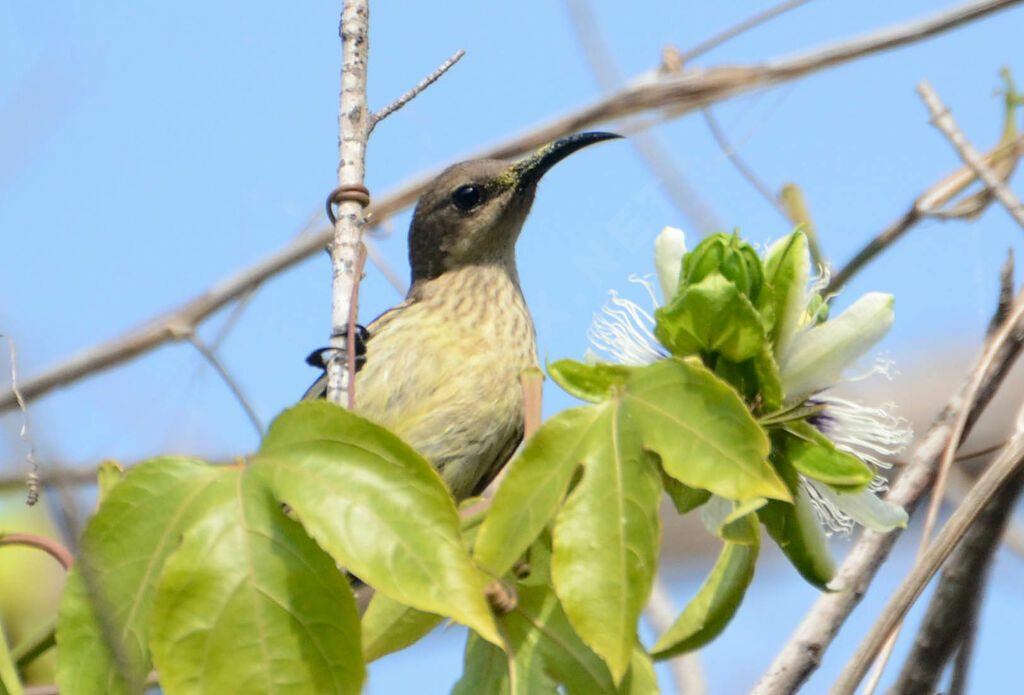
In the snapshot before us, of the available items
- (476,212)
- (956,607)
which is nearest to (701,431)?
(956,607)

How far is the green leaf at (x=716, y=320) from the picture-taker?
1.59m

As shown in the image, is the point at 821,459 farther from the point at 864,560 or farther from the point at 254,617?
the point at 254,617

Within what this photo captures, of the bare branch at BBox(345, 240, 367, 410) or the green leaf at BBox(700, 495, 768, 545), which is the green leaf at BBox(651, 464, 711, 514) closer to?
the green leaf at BBox(700, 495, 768, 545)

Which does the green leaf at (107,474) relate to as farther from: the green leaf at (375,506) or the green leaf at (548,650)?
the green leaf at (548,650)

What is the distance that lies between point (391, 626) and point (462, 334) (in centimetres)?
146

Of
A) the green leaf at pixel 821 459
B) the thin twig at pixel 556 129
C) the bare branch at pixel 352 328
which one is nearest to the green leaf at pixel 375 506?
the bare branch at pixel 352 328

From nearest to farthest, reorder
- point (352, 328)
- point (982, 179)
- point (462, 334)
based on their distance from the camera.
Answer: point (352, 328)
point (982, 179)
point (462, 334)

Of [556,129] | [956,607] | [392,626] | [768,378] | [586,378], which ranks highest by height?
[556,129]

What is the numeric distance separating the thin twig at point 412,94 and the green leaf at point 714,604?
1047 millimetres

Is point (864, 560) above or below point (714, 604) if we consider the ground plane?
below

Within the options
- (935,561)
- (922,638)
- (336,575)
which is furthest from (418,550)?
(922,638)

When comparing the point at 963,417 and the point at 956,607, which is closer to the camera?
the point at 956,607

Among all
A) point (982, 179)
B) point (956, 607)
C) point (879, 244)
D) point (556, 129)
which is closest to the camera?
point (956, 607)

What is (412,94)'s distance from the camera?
90.2 inches
